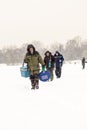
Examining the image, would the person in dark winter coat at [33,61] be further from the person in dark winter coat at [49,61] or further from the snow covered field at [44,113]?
the person in dark winter coat at [49,61]

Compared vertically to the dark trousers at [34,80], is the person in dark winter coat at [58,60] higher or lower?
higher

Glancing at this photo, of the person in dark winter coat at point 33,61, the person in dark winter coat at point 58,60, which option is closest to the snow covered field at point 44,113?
the person in dark winter coat at point 33,61

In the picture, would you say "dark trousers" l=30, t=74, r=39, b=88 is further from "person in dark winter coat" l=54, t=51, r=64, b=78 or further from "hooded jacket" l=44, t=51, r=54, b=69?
"person in dark winter coat" l=54, t=51, r=64, b=78

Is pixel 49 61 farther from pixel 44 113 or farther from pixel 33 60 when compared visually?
pixel 44 113

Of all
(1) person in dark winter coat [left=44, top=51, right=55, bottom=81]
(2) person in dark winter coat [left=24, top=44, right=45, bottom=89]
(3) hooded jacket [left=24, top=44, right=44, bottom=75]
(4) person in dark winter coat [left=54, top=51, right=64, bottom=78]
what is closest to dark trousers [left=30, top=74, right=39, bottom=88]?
(2) person in dark winter coat [left=24, top=44, right=45, bottom=89]

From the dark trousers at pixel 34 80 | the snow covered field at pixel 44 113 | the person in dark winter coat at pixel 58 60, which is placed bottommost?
the snow covered field at pixel 44 113

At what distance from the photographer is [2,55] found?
507ft

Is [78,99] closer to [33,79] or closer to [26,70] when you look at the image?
[33,79]

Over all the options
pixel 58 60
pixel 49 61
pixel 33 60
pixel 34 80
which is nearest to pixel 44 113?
pixel 33 60

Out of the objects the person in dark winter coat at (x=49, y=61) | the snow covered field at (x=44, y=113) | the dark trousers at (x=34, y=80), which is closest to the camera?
the snow covered field at (x=44, y=113)

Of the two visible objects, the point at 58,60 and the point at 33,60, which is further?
the point at 58,60

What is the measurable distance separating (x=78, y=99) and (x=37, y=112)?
1877mm

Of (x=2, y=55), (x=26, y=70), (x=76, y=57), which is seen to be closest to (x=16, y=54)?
(x=2, y=55)

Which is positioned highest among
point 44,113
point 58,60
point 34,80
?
point 58,60
